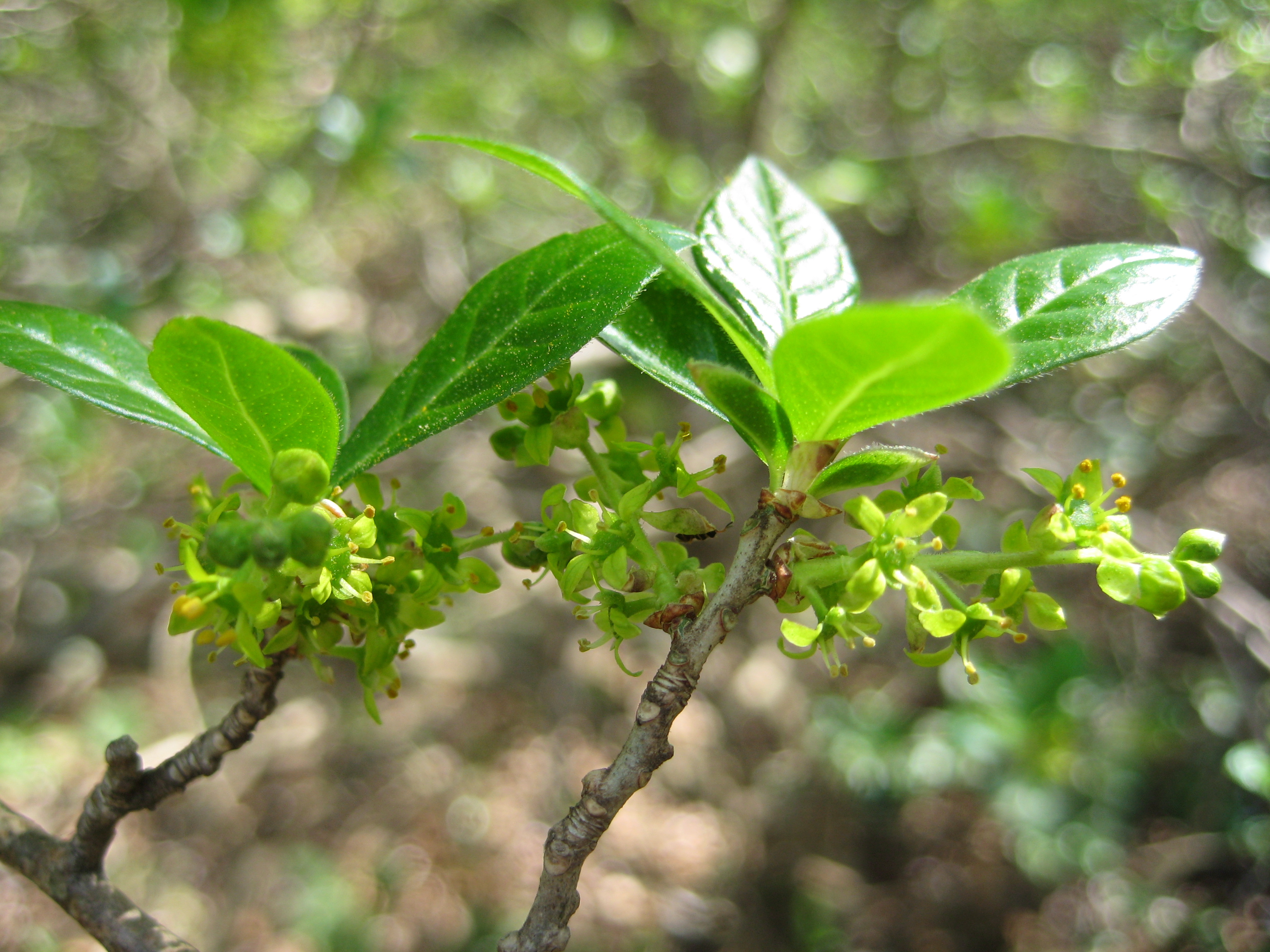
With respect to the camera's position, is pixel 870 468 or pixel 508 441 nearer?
pixel 870 468

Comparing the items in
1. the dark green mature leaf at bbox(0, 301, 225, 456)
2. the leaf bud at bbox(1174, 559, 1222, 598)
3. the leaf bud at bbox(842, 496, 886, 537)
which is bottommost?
the leaf bud at bbox(1174, 559, 1222, 598)

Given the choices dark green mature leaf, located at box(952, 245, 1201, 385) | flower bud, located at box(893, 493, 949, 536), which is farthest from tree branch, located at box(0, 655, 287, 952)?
dark green mature leaf, located at box(952, 245, 1201, 385)

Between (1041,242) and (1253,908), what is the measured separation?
3.79m

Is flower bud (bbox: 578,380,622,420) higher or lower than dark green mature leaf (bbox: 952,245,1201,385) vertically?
lower

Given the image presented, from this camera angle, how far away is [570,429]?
1.30m

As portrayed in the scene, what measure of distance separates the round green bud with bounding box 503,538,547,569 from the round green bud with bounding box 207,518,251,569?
39cm

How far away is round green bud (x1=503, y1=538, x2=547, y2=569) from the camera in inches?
49.2

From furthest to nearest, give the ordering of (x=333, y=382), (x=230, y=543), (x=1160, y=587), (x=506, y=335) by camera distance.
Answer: (x=333, y=382) → (x=506, y=335) → (x=1160, y=587) → (x=230, y=543)

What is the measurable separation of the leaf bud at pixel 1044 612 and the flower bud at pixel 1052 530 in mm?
68

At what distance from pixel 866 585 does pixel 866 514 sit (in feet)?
0.33

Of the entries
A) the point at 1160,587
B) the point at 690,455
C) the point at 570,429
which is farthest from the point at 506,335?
the point at 690,455

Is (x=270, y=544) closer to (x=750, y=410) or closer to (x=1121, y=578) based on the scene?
(x=750, y=410)

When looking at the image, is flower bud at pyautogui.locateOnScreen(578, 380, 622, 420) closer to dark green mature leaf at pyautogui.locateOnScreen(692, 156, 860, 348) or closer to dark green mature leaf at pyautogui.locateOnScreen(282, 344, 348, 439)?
dark green mature leaf at pyautogui.locateOnScreen(692, 156, 860, 348)

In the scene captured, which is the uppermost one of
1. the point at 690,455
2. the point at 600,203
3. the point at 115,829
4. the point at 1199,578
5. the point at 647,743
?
the point at 600,203
